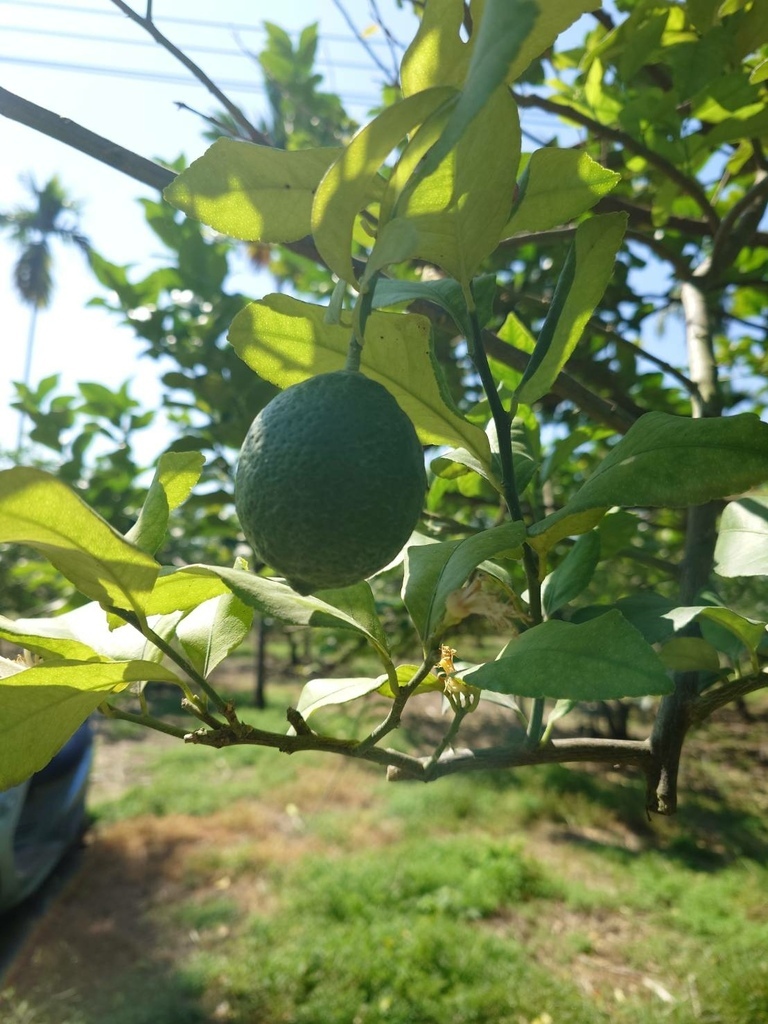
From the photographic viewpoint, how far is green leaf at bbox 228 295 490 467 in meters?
0.57

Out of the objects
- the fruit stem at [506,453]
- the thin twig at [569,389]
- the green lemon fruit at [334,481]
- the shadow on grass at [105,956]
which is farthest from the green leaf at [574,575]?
the shadow on grass at [105,956]

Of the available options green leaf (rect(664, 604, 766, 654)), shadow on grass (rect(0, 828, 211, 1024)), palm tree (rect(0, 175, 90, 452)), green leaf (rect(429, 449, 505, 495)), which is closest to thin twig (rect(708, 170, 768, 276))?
green leaf (rect(429, 449, 505, 495))

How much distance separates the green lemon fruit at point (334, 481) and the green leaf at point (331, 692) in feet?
0.74

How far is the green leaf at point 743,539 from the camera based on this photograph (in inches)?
25.1

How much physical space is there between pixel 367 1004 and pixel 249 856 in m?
1.78

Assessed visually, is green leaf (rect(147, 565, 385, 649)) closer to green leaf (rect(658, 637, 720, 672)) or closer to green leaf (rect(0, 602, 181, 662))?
green leaf (rect(0, 602, 181, 662))

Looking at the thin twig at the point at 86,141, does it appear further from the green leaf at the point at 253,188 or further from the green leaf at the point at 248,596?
the green leaf at the point at 248,596

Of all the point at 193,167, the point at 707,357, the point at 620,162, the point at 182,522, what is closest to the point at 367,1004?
the point at 182,522

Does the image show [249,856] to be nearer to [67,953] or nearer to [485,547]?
[67,953]

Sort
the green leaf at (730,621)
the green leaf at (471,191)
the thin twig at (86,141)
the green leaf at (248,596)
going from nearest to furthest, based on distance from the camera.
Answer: the green leaf at (471,191) < the green leaf at (248,596) < the green leaf at (730,621) < the thin twig at (86,141)

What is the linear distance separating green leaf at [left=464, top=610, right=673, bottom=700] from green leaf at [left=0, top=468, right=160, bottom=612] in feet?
0.76

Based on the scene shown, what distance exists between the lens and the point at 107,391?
6.64 feet

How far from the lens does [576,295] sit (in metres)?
0.57

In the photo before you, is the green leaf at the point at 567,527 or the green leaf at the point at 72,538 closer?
the green leaf at the point at 72,538
